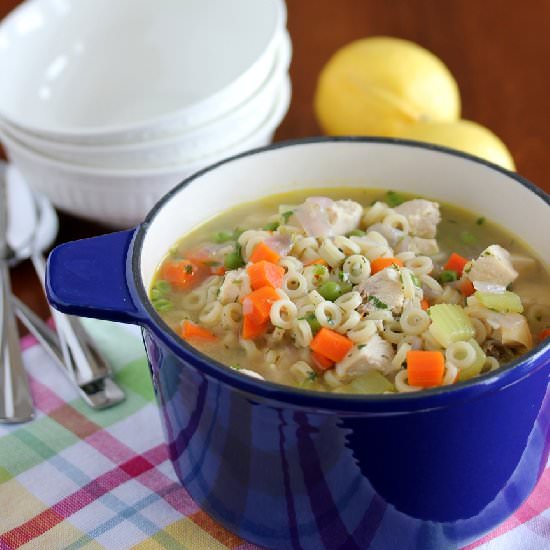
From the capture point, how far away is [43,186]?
2.59 metres

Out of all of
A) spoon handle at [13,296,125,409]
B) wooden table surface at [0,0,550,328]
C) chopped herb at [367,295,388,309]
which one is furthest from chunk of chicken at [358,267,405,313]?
wooden table surface at [0,0,550,328]

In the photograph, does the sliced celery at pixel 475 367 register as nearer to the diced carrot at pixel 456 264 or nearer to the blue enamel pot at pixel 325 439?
the blue enamel pot at pixel 325 439

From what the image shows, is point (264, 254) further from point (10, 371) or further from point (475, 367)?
point (10, 371)

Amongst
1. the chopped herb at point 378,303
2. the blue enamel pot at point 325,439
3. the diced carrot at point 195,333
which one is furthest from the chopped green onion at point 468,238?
the diced carrot at point 195,333

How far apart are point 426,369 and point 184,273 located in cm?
58

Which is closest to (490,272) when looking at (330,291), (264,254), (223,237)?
(330,291)

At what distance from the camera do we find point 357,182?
210cm

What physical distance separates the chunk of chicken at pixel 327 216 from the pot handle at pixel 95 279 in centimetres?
40

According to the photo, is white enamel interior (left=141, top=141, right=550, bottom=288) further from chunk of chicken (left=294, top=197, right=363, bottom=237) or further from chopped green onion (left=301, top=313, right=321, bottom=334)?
chopped green onion (left=301, top=313, right=321, bottom=334)

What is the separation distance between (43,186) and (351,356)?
4.36ft

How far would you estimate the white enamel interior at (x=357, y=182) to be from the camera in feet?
6.12

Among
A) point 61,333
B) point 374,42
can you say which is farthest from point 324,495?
point 374,42

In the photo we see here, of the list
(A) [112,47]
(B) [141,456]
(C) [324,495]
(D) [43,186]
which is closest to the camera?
(C) [324,495]

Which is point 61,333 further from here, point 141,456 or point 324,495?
point 324,495
